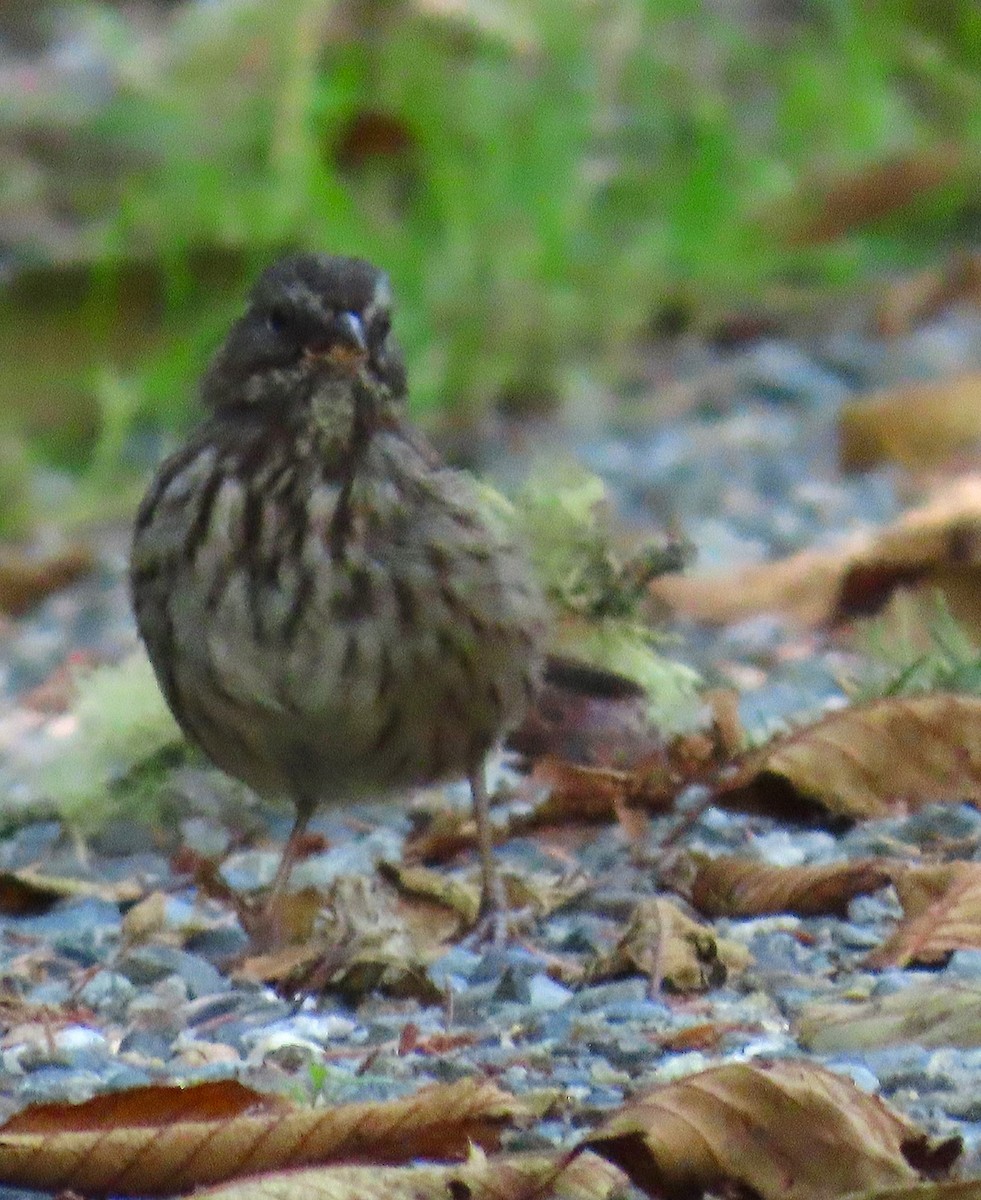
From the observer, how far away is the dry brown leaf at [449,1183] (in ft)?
8.93

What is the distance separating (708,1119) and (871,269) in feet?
19.4

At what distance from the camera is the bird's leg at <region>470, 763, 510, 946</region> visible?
3930 mm

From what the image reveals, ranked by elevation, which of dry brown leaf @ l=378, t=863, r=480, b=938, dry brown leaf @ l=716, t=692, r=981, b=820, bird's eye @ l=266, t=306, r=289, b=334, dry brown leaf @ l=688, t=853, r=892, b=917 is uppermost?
bird's eye @ l=266, t=306, r=289, b=334

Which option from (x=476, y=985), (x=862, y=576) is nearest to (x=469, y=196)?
(x=862, y=576)

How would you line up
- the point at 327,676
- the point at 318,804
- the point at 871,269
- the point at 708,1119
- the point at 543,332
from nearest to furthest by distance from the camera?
the point at 708,1119
the point at 327,676
the point at 318,804
the point at 543,332
the point at 871,269

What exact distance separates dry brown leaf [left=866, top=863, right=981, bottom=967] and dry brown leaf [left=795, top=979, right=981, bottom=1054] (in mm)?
251

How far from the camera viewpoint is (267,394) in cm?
425

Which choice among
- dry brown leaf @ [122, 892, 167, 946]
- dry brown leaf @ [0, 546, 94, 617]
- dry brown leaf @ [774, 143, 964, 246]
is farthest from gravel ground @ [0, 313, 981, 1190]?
dry brown leaf @ [774, 143, 964, 246]

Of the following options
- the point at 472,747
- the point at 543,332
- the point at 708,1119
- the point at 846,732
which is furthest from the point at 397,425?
the point at 543,332

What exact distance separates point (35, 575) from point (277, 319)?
8.77 ft

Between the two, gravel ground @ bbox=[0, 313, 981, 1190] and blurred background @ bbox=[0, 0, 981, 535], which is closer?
gravel ground @ bbox=[0, 313, 981, 1190]

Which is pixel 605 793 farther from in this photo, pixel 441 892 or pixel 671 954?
pixel 671 954

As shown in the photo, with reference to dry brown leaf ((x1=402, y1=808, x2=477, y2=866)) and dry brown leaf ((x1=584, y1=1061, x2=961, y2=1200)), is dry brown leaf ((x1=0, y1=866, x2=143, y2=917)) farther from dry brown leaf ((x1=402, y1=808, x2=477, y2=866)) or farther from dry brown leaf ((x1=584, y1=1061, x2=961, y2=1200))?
dry brown leaf ((x1=584, y1=1061, x2=961, y2=1200))

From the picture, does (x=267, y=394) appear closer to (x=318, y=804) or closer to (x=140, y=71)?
(x=318, y=804)
